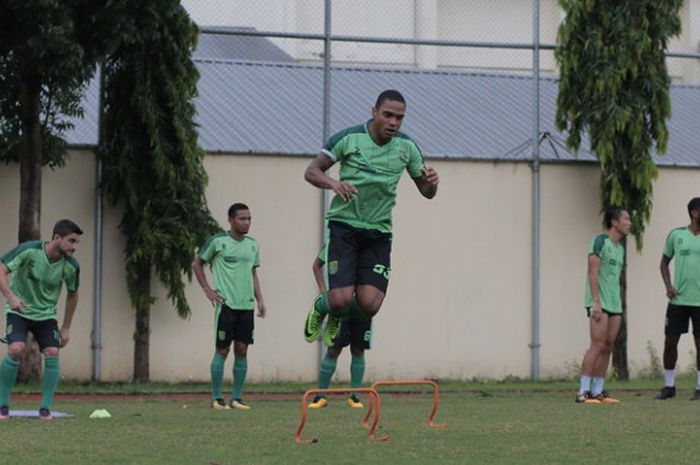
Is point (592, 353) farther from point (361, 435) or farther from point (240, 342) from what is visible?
point (361, 435)

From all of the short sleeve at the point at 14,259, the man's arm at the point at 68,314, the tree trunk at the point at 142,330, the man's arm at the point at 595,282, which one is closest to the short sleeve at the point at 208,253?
the man's arm at the point at 68,314

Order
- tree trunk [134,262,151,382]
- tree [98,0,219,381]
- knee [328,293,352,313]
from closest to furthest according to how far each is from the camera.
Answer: knee [328,293,352,313] < tree [98,0,219,381] < tree trunk [134,262,151,382]

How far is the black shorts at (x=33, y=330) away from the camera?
14.4m

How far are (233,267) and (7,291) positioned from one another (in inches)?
134

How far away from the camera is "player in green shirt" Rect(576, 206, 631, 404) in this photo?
17.6 meters

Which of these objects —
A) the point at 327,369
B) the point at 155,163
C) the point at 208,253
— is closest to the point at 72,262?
the point at 208,253

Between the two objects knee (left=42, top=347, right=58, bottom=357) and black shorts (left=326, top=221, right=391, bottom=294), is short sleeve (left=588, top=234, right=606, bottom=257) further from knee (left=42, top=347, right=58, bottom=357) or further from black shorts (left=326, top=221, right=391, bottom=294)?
knee (left=42, top=347, right=58, bottom=357)

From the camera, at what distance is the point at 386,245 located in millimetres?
13094

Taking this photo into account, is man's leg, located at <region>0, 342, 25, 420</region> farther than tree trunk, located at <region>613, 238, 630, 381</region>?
No

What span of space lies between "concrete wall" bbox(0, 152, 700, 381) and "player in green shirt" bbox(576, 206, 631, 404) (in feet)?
19.8

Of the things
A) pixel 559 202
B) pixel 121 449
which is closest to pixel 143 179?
pixel 559 202

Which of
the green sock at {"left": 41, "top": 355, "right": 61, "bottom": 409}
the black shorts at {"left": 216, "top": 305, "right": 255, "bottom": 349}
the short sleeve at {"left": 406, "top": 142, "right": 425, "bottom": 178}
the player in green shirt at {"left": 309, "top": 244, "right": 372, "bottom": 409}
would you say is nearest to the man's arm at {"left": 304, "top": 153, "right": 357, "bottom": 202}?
the short sleeve at {"left": 406, "top": 142, "right": 425, "bottom": 178}

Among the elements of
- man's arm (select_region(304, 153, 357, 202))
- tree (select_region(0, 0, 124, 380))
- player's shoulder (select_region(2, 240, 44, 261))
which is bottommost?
player's shoulder (select_region(2, 240, 44, 261))

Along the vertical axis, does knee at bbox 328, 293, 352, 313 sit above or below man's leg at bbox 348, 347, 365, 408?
above
